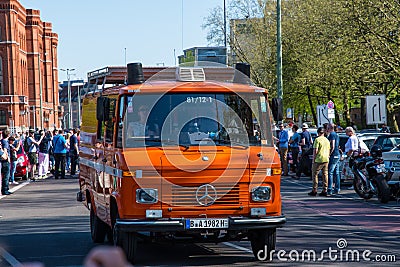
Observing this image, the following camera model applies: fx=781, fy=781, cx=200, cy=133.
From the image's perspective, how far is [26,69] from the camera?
11506 cm

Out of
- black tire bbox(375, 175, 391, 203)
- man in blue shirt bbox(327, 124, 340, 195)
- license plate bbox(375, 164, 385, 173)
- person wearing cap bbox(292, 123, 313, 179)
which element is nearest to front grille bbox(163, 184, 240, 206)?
black tire bbox(375, 175, 391, 203)

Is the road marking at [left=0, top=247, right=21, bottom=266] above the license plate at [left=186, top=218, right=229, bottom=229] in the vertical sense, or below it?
below

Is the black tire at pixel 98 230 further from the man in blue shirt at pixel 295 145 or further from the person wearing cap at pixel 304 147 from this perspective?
the man in blue shirt at pixel 295 145

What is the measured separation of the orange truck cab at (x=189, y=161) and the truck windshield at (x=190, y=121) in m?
0.01

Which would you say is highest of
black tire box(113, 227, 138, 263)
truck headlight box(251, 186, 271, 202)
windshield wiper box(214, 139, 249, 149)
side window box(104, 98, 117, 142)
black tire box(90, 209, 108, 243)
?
side window box(104, 98, 117, 142)

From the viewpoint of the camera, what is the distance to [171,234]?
9.38 metres

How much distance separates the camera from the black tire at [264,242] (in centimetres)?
988

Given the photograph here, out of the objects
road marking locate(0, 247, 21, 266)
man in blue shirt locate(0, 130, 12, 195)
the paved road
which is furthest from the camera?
man in blue shirt locate(0, 130, 12, 195)

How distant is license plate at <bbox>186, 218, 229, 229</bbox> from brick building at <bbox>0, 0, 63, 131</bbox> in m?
81.8

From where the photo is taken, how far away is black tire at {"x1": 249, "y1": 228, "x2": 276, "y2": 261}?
988 centimetres

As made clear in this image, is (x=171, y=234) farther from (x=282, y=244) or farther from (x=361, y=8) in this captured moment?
(x=361, y=8)

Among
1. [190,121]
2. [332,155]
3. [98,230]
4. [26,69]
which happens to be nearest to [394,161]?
[332,155]

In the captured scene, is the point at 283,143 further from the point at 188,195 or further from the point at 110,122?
the point at 188,195

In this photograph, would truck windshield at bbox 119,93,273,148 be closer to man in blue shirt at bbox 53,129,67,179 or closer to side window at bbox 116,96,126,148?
side window at bbox 116,96,126,148
